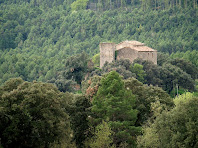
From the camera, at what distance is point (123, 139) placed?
41031 millimetres

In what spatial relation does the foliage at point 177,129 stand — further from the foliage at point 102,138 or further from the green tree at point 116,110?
the green tree at point 116,110

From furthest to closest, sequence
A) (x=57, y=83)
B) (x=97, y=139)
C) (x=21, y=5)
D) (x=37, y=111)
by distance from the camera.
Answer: (x=21, y=5)
(x=57, y=83)
(x=97, y=139)
(x=37, y=111)

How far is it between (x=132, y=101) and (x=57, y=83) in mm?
33762

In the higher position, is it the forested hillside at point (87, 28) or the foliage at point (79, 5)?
the foliage at point (79, 5)

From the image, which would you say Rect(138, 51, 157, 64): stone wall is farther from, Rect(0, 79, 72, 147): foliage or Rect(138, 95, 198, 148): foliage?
Rect(0, 79, 72, 147): foliage

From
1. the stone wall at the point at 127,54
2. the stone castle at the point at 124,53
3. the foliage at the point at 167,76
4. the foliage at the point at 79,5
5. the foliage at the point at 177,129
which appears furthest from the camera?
the foliage at the point at 79,5

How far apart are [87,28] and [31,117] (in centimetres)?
9986

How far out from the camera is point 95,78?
55531 millimetres

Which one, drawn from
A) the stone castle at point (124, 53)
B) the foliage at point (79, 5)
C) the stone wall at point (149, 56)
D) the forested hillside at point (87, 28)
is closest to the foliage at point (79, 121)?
the stone castle at point (124, 53)

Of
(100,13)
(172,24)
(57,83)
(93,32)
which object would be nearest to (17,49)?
(93,32)

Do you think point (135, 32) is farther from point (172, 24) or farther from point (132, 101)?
point (132, 101)

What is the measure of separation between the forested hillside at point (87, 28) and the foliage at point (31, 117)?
64.4 meters

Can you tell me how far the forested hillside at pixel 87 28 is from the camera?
117 m

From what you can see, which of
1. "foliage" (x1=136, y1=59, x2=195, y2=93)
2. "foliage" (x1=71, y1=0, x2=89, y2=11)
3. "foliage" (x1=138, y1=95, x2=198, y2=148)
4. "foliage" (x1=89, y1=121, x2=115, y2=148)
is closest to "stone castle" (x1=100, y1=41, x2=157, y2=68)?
"foliage" (x1=136, y1=59, x2=195, y2=93)
